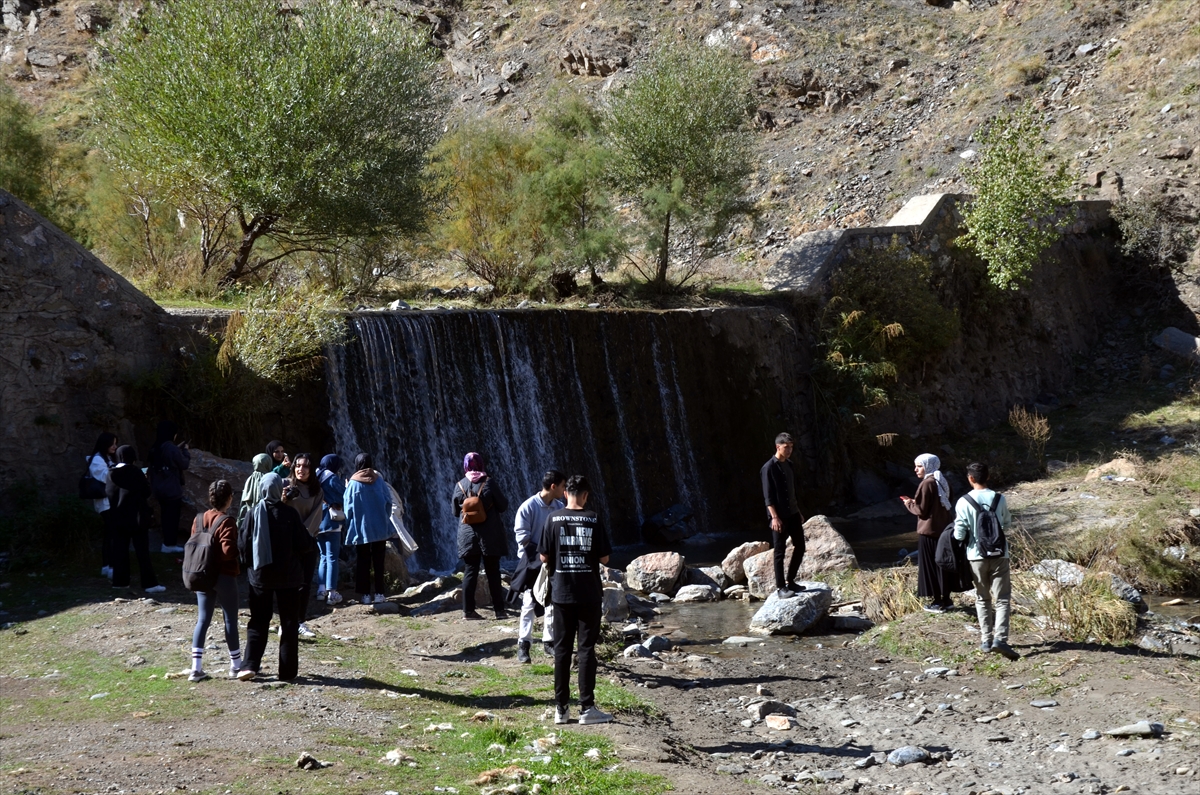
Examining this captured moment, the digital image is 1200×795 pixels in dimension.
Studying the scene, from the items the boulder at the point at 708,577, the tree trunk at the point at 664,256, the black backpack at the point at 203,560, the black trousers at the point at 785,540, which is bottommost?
the boulder at the point at 708,577

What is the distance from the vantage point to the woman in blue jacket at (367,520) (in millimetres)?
11062

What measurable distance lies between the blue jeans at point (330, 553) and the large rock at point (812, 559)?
5014 mm

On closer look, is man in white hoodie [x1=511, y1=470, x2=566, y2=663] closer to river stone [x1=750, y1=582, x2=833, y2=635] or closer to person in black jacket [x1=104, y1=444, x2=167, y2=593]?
river stone [x1=750, y1=582, x2=833, y2=635]

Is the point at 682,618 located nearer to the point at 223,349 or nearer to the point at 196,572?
the point at 196,572

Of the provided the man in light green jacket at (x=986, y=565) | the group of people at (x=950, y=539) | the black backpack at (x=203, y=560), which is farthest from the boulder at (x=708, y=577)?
the black backpack at (x=203, y=560)

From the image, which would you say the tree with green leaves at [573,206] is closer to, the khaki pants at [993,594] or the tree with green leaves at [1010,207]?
the tree with green leaves at [1010,207]

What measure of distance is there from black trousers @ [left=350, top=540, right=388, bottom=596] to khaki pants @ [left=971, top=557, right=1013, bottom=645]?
5777mm

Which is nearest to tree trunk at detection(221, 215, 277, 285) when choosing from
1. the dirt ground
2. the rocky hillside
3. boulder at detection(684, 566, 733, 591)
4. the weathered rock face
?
the weathered rock face

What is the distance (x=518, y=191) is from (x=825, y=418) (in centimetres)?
829

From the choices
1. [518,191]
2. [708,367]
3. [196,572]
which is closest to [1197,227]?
[708,367]

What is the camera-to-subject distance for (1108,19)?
1342 inches

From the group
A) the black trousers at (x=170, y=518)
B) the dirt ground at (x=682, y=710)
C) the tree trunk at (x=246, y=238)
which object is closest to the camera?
the dirt ground at (x=682, y=710)

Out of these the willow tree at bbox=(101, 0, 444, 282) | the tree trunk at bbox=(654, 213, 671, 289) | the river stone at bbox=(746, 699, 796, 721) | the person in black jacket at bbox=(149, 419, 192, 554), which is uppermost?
the willow tree at bbox=(101, 0, 444, 282)

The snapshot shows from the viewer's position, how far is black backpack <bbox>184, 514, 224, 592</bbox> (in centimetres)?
792
